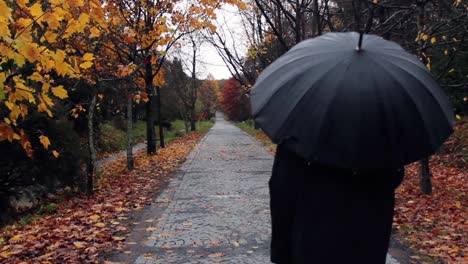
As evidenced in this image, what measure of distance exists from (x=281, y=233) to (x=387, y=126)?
901 mm

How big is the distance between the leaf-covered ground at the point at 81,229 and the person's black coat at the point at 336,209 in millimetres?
3645

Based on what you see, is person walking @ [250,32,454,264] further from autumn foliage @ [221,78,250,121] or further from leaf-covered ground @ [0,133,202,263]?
autumn foliage @ [221,78,250,121]

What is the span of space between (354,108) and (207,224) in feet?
17.0

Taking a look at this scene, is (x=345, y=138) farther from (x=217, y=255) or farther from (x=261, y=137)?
(x=261, y=137)

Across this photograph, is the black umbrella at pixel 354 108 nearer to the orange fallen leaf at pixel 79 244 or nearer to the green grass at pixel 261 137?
the orange fallen leaf at pixel 79 244

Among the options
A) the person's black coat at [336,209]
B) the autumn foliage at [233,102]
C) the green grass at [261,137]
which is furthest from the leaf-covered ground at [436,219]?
the autumn foliage at [233,102]

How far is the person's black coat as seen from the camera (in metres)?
2.57

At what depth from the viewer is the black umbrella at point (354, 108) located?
8.14 feet

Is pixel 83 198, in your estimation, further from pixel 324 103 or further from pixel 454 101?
pixel 454 101

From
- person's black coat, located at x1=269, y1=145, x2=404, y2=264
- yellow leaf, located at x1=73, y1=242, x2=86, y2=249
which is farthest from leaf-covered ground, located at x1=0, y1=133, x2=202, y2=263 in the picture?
person's black coat, located at x1=269, y1=145, x2=404, y2=264

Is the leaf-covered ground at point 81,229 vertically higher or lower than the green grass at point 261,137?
higher

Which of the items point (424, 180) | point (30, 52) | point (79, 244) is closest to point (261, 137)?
point (424, 180)

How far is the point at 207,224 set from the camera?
7.31 m

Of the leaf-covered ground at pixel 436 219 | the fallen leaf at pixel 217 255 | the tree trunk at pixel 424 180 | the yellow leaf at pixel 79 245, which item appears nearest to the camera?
the fallen leaf at pixel 217 255
